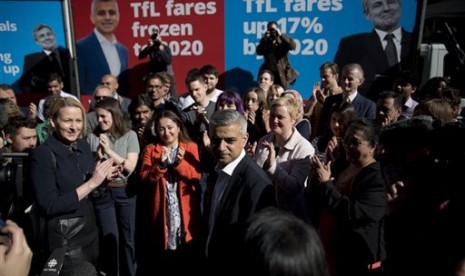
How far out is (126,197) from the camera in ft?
12.6

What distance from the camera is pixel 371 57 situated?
6426 mm

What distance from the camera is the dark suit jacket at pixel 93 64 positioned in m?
7.35

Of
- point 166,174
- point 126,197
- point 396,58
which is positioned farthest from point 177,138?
point 396,58

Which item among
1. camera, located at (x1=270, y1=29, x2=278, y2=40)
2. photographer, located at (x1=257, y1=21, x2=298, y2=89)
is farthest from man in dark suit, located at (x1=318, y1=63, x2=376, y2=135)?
camera, located at (x1=270, y1=29, x2=278, y2=40)

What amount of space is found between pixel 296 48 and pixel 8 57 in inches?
193

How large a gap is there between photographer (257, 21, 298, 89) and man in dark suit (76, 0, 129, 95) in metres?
2.47

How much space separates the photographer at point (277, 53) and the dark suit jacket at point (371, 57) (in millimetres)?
807

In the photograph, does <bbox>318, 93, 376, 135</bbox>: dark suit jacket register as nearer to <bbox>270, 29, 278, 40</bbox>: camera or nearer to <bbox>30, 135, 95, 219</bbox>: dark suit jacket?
<bbox>270, 29, 278, 40</bbox>: camera

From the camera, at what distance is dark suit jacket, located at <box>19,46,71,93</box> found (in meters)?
7.48

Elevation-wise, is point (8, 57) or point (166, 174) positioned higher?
point (8, 57)

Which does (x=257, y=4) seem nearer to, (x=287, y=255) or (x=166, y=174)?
(x=166, y=174)

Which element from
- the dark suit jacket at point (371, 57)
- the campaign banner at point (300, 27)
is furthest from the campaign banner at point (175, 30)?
the dark suit jacket at point (371, 57)

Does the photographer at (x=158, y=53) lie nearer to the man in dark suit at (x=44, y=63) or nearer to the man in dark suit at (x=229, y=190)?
the man in dark suit at (x=44, y=63)

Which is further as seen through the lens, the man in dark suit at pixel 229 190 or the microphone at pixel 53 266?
the man in dark suit at pixel 229 190
